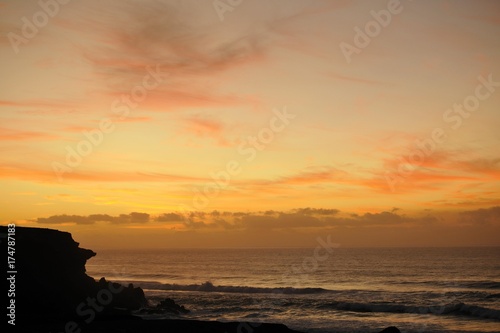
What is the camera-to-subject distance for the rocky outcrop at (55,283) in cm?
3991

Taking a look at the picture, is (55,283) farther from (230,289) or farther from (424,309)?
(424,309)

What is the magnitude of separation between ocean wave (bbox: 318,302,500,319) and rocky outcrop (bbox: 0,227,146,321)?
25.0 metres

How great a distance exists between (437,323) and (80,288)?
119 ft

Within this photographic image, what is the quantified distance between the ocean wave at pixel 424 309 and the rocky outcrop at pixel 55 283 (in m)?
25.0

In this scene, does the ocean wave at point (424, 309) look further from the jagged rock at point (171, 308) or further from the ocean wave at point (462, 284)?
the ocean wave at point (462, 284)

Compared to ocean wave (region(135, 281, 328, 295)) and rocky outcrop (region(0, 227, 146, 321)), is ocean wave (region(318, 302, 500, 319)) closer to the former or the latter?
ocean wave (region(135, 281, 328, 295))

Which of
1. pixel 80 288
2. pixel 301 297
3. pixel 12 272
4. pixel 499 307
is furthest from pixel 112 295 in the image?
pixel 499 307

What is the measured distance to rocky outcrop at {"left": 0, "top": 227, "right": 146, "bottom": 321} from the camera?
39906 millimetres

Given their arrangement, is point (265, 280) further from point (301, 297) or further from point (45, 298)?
point (45, 298)

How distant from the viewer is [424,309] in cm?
5156

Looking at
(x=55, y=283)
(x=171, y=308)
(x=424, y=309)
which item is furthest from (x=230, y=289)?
(x=55, y=283)

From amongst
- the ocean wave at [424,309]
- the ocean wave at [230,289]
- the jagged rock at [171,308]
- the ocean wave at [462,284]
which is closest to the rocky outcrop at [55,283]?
the jagged rock at [171,308]

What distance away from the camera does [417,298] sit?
60.9m

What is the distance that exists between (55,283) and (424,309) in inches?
1587
